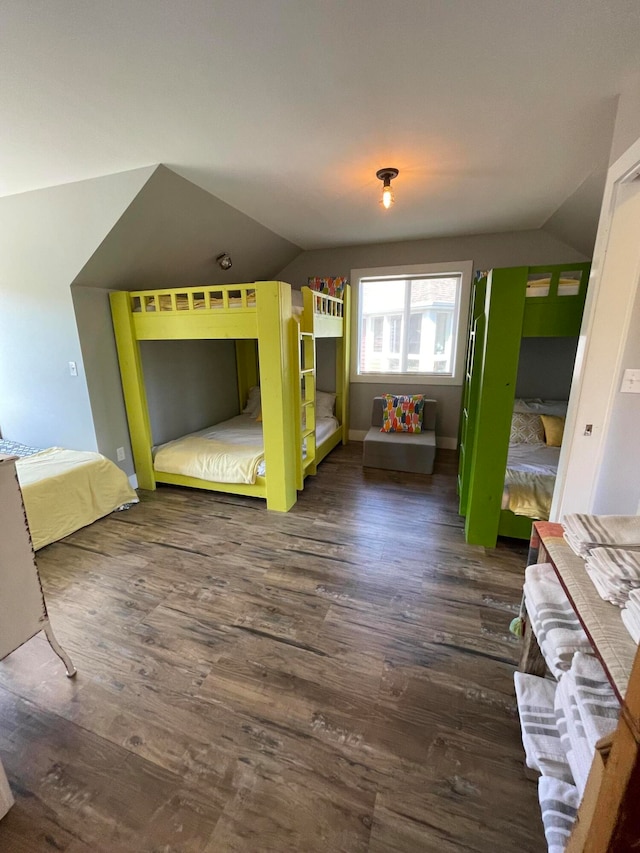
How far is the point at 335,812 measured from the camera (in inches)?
40.8

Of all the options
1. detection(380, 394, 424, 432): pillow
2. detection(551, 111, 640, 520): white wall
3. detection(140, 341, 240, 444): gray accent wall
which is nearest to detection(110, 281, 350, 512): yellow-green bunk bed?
detection(140, 341, 240, 444): gray accent wall

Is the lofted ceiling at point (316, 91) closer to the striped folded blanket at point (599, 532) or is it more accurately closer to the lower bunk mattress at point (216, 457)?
the striped folded blanket at point (599, 532)

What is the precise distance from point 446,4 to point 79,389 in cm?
314

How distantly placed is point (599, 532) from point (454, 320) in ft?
11.1

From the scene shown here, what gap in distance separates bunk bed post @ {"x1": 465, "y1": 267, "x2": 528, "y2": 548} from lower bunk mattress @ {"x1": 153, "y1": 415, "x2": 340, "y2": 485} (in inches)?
64.7

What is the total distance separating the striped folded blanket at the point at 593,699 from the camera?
26.9 inches

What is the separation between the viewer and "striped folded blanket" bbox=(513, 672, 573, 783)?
81cm

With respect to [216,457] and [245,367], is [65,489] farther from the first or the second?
[245,367]

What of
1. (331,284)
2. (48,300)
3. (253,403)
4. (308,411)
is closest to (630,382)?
(308,411)

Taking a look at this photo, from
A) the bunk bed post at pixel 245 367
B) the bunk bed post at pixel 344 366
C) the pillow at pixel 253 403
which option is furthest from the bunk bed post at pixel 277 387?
the bunk bed post at pixel 245 367

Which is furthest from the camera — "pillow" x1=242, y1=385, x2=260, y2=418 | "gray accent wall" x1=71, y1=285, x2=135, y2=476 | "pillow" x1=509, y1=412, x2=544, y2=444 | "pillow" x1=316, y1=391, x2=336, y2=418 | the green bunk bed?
"pillow" x1=242, y1=385, x2=260, y2=418

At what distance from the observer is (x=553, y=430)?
9.45ft

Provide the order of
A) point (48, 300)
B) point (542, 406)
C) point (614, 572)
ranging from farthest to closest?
point (542, 406)
point (48, 300)
point (614, 572)

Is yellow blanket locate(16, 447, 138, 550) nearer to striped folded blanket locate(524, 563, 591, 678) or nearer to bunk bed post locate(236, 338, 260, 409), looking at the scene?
bunk bed post locate(236, 338, 260, 409)
